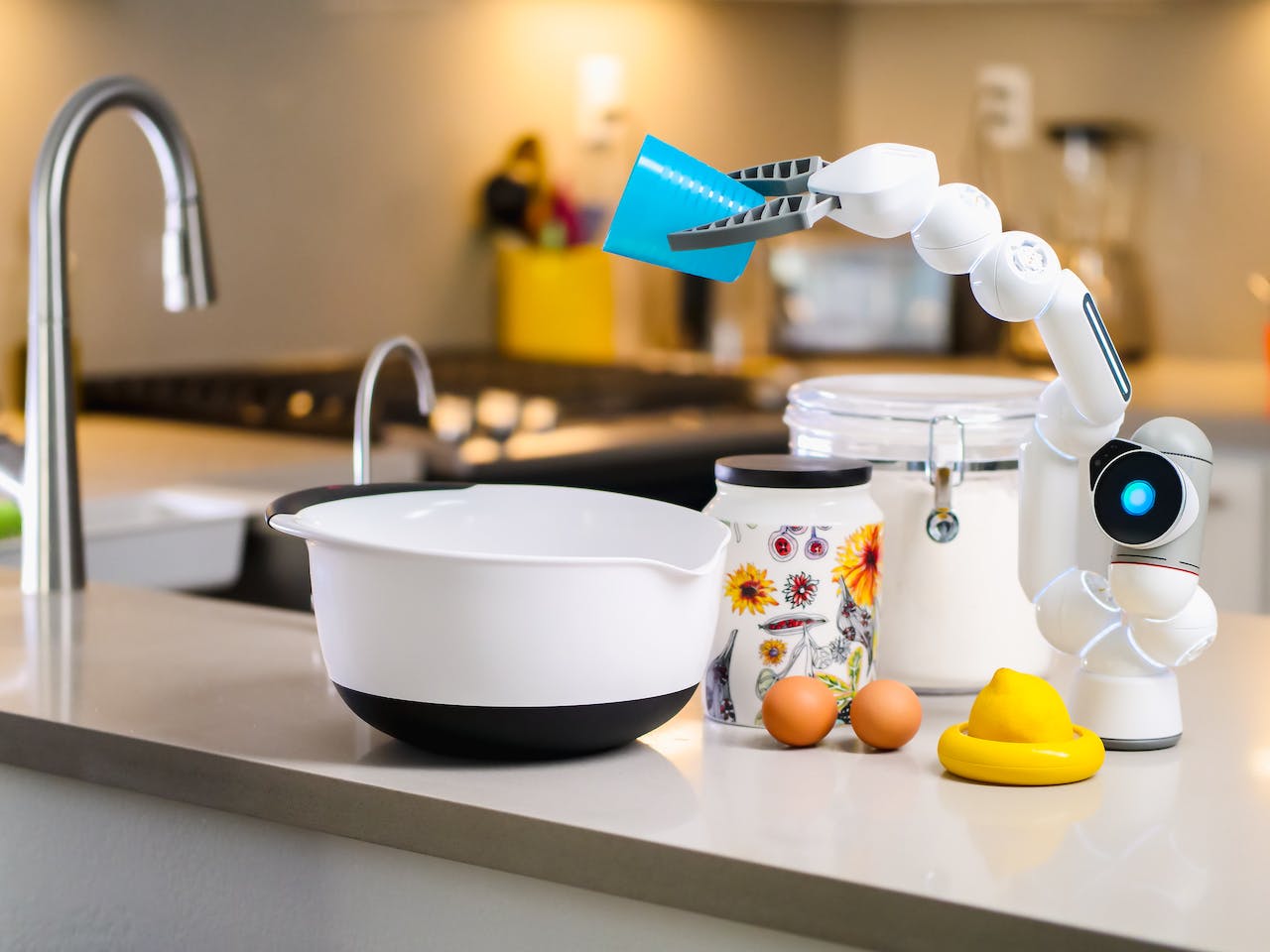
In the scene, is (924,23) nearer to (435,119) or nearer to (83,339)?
(435,119)

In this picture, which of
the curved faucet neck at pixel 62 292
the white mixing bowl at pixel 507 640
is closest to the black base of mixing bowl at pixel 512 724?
the white mixing bowl at pixel 507 640

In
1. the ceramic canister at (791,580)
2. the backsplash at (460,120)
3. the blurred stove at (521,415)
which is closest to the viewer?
the ceramic canister at (791,580)

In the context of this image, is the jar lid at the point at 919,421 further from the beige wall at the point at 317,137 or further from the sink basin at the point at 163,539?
the beige wall at the point at 317,137

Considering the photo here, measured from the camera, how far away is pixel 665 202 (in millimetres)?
763

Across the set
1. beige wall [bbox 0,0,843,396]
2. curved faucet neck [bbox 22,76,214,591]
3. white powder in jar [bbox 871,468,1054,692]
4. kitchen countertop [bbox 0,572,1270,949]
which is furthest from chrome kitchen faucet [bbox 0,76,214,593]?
beige wall [bbox 0,0,843,396]

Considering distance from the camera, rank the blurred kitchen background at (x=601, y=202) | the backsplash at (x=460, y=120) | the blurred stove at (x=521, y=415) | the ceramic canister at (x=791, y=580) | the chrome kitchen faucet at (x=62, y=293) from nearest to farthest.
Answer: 1. the ceramic canister at (x=791, y=580)
2. the chrome kitchen faucet at (x=62, y=293)
3. the blurred stove at (x=521, y=415)
4. the blurred kitchen background at (x=601, y=202)
5. the backsplash at (x=460, y=120)

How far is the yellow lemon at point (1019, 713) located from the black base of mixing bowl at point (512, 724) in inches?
6.0

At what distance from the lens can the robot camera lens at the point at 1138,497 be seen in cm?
80

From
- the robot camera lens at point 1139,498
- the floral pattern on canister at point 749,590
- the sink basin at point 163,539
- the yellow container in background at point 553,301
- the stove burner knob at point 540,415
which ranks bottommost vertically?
the sink basin at point 163,539

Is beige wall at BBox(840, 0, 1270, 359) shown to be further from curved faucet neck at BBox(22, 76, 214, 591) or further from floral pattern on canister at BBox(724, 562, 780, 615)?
floral pattern on canister at BBox(724, 562, 780, 615)

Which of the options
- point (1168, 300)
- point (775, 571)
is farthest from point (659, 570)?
point (1168, 300)

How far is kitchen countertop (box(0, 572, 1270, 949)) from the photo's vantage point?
25.2 inches

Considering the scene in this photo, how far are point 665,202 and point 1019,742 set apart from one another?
32 cm

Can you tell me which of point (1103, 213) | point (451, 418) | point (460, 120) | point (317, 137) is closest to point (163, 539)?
point (451, 418)
